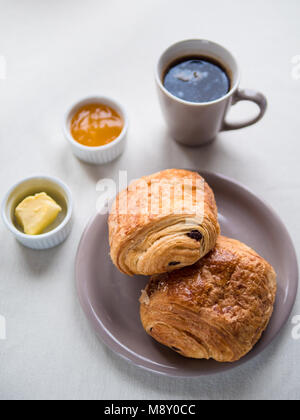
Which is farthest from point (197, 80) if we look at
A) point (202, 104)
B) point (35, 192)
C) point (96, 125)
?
point (35, 192)

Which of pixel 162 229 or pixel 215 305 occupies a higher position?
pixel 162 229

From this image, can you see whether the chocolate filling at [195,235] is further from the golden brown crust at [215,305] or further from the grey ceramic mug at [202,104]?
the grey ceramic mug at [202,104]

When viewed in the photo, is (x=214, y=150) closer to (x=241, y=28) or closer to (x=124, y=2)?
(x=241, y=28)

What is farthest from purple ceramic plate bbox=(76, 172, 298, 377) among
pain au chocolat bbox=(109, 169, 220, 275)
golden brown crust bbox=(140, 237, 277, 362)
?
pain au chocolat bbox=(109, 169, 220, 275)

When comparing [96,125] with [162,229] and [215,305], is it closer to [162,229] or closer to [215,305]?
[162,229]

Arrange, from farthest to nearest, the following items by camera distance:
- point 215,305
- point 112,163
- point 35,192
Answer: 1. point 112,163
2. point 35,192
3. point 215,305
